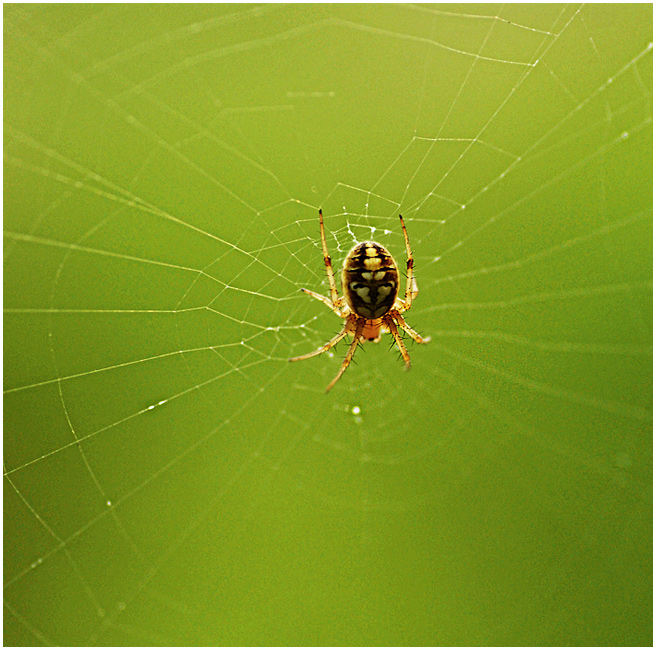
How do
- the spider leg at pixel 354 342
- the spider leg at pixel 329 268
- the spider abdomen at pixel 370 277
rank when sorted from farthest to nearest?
the spider leg at pixel 354 342 → the spider leg at pixel 329 268 → the spider abdomen at pixel 370 277

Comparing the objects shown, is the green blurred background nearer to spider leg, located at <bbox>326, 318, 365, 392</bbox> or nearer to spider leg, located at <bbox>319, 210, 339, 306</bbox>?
spider leg, located at <bbox>326, 318, 365, 392</bbox>

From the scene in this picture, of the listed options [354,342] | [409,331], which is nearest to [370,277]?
[354,342]

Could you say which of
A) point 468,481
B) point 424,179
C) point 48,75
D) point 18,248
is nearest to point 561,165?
point 424,179

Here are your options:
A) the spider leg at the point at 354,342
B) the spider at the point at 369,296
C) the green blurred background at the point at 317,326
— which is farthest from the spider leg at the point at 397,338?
the green blurred background at the point at 317,326

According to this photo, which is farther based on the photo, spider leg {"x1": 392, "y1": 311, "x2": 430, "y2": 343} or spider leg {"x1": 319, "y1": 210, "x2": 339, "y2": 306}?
spider leg {"x1": 392, "y1": 311, "x2": 430, "y2": 343}

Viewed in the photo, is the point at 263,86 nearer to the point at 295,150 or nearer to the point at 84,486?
the point at 295,150

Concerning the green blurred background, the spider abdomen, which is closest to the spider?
the spider abdomen

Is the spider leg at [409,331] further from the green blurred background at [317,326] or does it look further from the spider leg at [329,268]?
the spider leg at [329,268]
